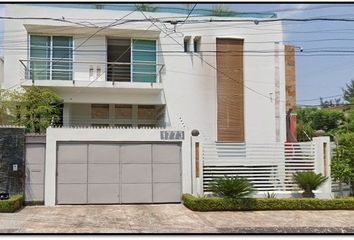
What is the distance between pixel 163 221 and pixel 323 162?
6.49m

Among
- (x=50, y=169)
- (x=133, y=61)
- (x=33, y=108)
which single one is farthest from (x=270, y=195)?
(x=33, y=108)

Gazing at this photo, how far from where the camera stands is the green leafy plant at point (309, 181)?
1391 cm

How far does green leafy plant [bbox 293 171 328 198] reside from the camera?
45.6 ft

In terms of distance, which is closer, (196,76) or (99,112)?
(196,76)

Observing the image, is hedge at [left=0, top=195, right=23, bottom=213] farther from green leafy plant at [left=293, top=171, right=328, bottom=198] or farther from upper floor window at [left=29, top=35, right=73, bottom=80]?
green leafy plant at [left=293, top=171, right=328, bottom=198]

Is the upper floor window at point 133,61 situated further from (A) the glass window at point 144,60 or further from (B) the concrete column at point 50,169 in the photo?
(B) the concrete column at point 50,169

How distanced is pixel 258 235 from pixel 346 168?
20.6ft

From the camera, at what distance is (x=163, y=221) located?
36.0 ft

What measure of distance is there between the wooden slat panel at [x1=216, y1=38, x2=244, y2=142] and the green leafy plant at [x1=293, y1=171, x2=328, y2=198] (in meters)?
4.76

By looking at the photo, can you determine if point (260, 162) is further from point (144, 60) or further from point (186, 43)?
point (144, 60)

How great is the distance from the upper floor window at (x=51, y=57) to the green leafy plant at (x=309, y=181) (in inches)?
392

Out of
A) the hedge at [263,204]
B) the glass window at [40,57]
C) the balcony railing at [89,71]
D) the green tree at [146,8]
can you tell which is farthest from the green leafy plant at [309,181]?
the glass window at [40,57]

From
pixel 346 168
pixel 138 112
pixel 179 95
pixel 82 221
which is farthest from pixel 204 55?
pixel 82 221

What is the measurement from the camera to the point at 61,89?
17625mm
